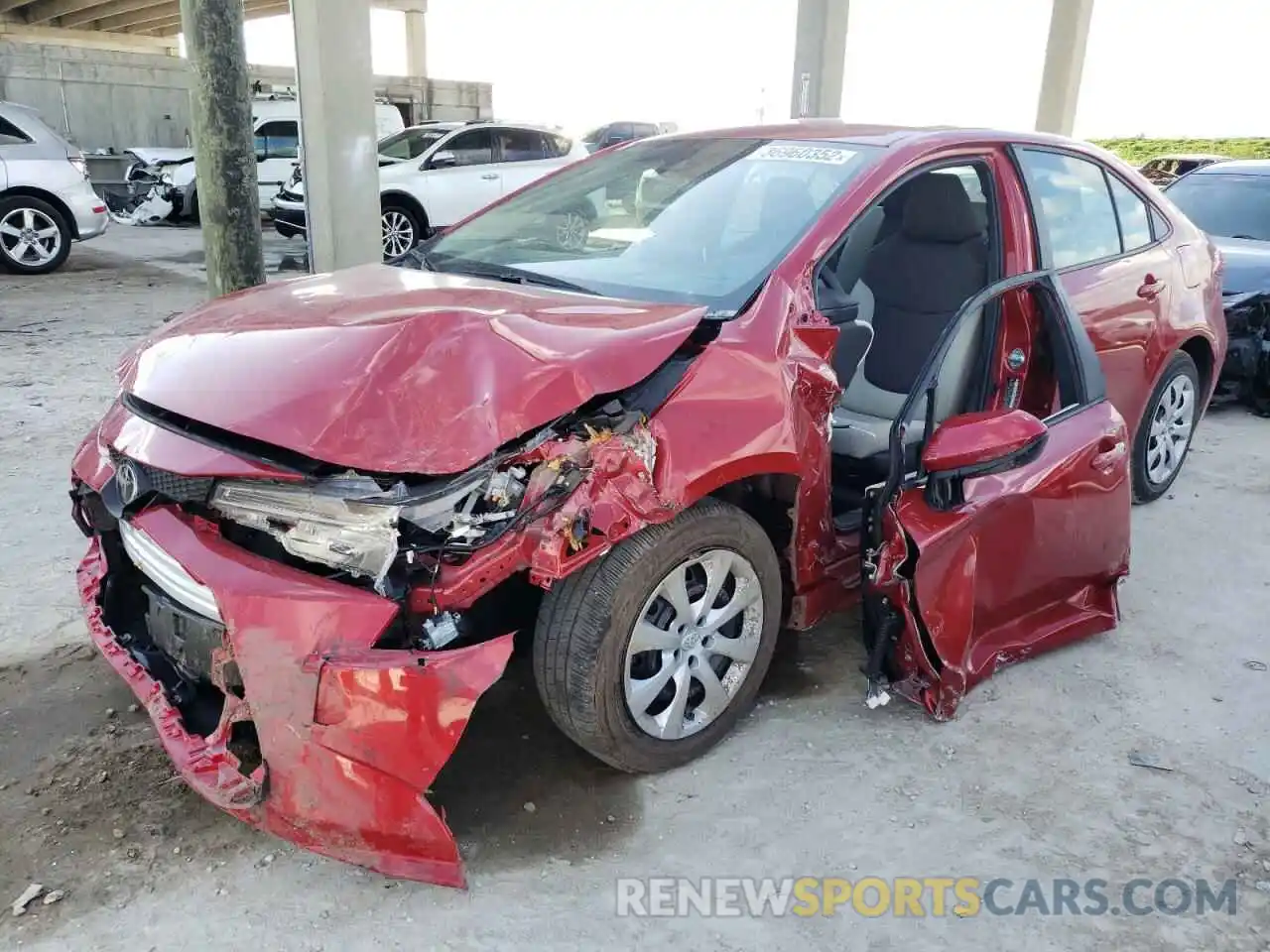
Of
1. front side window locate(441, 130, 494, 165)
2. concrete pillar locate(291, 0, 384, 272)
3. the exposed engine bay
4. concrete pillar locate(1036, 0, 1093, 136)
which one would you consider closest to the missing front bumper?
the exposed engine bay

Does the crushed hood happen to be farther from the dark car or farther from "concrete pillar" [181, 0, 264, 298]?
the dark car

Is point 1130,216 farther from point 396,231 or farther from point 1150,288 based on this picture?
point 396,231

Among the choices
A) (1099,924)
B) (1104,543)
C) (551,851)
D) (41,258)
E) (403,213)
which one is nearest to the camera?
(1099,924)

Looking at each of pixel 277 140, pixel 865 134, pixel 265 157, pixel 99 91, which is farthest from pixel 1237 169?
pixel 99 91

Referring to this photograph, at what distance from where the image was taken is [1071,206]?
372 cm

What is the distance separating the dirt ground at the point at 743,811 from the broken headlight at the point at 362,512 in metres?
0.76

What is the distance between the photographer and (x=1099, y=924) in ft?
7.27

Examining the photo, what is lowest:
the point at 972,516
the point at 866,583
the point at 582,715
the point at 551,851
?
the point at 551,851

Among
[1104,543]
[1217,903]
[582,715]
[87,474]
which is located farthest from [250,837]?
[1104,543]

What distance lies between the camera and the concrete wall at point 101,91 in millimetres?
18484

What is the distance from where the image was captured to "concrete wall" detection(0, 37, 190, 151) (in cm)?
1848

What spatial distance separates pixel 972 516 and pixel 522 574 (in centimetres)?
123

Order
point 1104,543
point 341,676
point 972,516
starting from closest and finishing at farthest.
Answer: point 341,676 < point 972,516 < point 1104,543

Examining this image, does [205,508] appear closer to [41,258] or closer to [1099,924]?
[1099,924]
